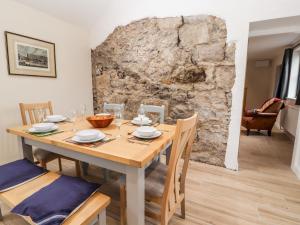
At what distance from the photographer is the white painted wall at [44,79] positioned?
7.16ft

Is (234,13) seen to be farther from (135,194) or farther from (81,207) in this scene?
(81,207)

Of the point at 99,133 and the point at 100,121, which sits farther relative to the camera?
the point at 100,121

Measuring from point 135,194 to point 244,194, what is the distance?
4.62 feet

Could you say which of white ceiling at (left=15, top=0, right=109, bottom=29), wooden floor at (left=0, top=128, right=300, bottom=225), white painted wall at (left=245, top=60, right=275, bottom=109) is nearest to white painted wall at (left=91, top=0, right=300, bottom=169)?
wooden floor at (left=0, top=128, right=300, bottom=225)

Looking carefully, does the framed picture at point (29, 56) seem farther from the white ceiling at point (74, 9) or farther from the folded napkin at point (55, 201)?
the folded napkin at point (55, 201)

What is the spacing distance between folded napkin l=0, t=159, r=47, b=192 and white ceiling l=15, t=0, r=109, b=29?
222cm

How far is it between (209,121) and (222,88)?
0.50 metres

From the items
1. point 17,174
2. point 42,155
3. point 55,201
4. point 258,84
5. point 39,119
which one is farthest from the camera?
point 258,84

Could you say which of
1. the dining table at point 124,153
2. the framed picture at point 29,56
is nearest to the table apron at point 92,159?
the dining table at point 124,153

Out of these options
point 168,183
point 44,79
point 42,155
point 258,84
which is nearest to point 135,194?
point 168,183

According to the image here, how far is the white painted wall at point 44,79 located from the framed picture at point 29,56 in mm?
64

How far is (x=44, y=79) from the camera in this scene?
2.62m

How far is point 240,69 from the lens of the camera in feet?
7.02

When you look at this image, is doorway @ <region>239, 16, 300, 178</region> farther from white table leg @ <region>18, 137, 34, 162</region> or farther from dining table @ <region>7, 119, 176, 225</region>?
white table leg @ <region>18, 137, 34, 162</region>
